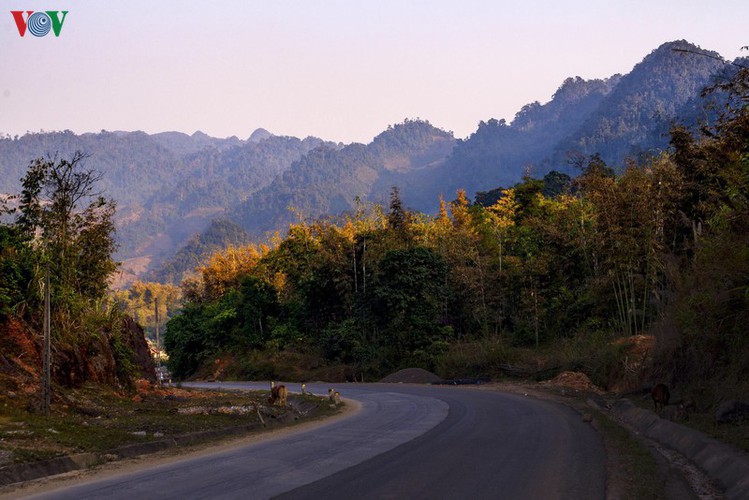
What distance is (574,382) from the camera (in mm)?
35688

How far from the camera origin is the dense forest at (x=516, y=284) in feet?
65.5

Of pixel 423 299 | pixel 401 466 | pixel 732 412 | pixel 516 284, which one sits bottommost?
pixel 401 466

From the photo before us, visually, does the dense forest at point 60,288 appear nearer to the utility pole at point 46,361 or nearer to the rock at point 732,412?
the utility pole at point 46,361

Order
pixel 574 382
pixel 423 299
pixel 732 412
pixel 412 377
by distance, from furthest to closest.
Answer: pixel 423 299 < pixel 412 377 < pixel 574 382 < pixel 732 412

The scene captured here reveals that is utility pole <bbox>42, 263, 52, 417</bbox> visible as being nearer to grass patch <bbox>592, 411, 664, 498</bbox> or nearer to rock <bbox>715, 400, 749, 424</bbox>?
grass patch <bbox>592, 411, 664, 498</bbox>

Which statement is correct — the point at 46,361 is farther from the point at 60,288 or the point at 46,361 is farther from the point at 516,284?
the point at 516,284

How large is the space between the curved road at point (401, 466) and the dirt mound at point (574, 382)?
490 inches

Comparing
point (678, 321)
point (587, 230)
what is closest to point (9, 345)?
point (678, 321)

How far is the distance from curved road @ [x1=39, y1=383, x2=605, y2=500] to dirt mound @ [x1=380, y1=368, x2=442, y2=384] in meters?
25.4

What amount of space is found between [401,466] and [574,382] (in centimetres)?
2455

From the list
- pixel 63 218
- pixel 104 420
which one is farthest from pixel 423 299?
pixel 104 420

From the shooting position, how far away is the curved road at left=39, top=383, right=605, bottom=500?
35.6ft

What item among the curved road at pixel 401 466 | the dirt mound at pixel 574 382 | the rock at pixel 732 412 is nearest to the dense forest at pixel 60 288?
the curved road at pixel 401 466

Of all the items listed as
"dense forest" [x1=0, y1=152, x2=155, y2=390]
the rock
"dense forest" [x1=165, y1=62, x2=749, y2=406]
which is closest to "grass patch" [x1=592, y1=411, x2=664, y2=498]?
the rock
